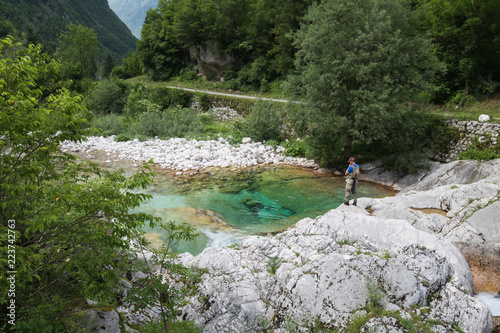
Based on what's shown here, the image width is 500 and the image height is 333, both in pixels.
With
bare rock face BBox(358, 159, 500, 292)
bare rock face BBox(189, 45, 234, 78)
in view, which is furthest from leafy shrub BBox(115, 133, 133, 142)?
bare rock face BBox(358, 159, 500, 292)

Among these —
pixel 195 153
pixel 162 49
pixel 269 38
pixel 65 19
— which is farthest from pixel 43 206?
pixel 65 19

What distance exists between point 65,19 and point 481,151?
13999cm

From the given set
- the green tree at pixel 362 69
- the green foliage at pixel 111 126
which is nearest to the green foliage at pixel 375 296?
the green tree at pixel 362 69

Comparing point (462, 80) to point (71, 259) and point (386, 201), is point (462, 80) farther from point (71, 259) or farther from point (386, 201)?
point (71, 259)

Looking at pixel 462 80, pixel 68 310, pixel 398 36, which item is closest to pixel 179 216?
pixel 68 310

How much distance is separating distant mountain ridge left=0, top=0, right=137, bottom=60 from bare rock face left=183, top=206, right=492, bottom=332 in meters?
80.1

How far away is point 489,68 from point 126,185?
25.8 metres

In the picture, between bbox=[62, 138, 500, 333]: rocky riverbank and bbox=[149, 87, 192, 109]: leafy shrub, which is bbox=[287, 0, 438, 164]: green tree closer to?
bbox=[62, 138, 500, 333]: rocky riverbank

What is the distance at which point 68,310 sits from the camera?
506 centimetres

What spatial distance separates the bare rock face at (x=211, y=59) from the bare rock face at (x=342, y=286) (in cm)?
3590

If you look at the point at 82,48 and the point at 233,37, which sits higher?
the point at 82,48

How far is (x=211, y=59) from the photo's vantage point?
132 feet

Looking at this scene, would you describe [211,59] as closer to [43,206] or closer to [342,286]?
[342,286]

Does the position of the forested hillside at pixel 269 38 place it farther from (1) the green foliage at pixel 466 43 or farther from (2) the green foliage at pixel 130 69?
(2) the green foliage at pixel 130 69
